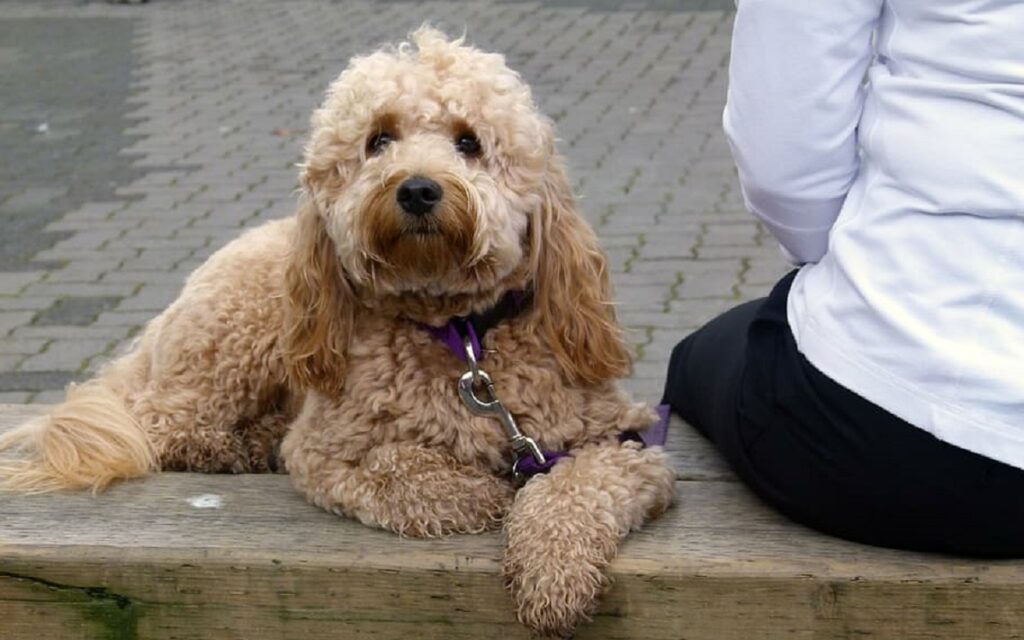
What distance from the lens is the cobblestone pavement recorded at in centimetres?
601

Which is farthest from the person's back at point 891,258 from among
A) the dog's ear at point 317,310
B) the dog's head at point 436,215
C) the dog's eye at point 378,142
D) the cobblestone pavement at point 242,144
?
the cobblestone pavement at point 242,144

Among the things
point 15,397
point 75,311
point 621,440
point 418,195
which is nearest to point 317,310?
point 418,195

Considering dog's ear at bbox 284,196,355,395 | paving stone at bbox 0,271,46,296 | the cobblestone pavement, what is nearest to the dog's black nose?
dog's ear at bbox 284,196,355,395

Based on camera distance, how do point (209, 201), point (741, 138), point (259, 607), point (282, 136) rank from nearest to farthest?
point (741, 138)
point (259, 607)
point (209, 201)
point (282, 136)

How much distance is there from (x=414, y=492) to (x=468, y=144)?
65 cm

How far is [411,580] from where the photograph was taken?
2.71 meters

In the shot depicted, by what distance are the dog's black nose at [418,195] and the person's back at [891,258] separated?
535mm

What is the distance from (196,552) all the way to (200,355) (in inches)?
29.3

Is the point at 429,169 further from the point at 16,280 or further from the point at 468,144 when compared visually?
the point at 16,280

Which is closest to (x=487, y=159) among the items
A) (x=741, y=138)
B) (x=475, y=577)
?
(x=741, y=138)

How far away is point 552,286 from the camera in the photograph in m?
2.84

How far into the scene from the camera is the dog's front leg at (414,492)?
2764 mm

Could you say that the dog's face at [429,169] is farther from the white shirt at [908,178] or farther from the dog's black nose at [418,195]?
the white shirt at [908,178]

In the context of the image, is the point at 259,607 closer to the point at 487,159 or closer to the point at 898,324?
the point at 487,159
